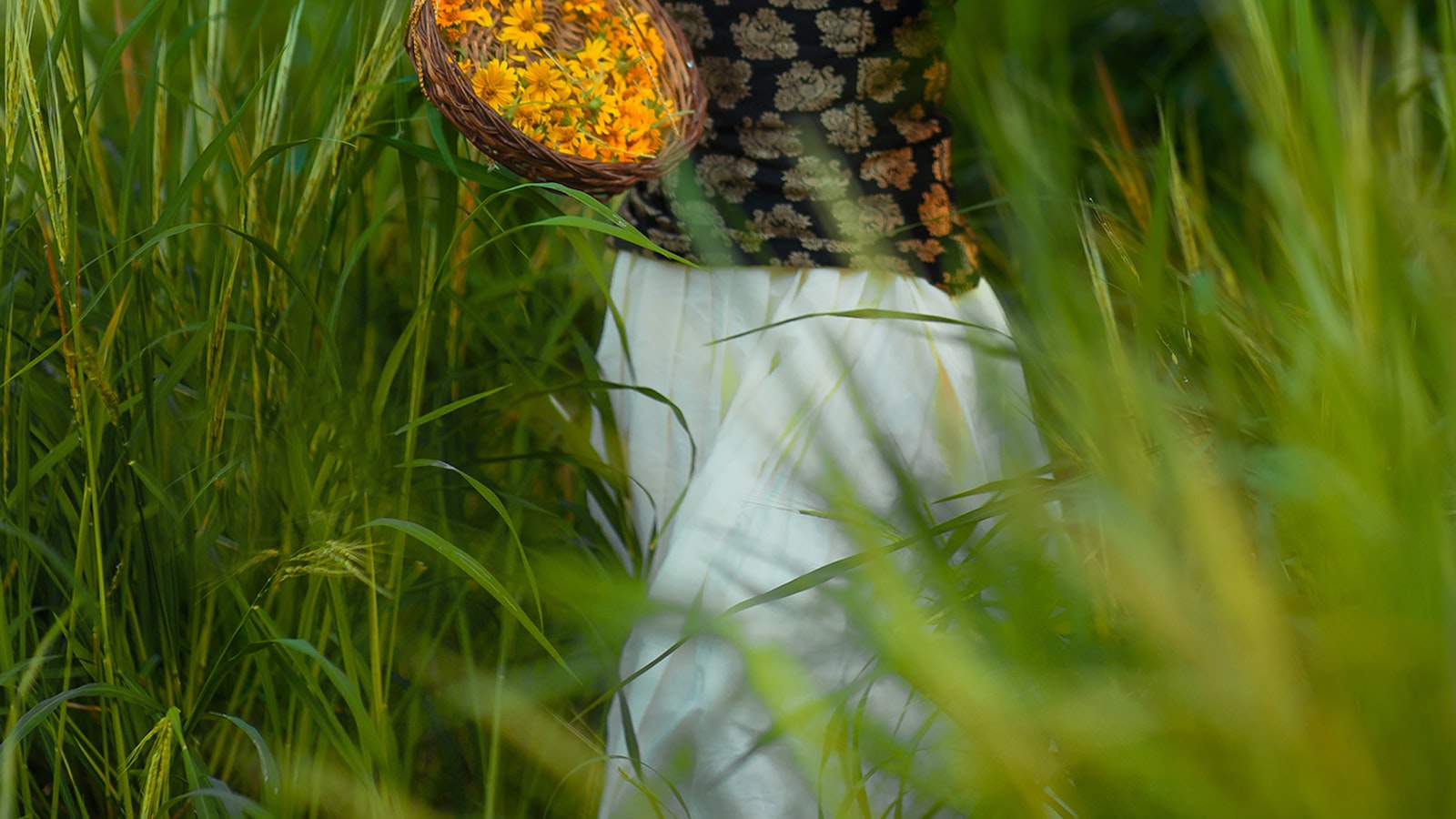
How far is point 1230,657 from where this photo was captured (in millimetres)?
258

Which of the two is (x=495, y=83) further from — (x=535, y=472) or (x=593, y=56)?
(x=535, y=472)

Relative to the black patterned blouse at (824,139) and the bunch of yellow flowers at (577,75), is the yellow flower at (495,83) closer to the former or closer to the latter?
the bunch of yellow flowers at (577,75)

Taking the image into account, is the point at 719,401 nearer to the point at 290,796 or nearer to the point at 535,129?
the point at 535,129

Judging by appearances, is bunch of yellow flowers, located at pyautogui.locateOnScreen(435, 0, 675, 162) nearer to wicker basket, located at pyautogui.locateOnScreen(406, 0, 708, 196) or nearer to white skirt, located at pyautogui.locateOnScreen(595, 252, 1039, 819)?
wicker basket, located at pyautogui.locateOnScreen(406, 0, 708, 196)

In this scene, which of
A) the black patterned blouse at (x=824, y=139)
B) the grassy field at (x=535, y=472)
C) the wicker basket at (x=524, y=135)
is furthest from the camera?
the black patterned blouse at (x=824, y=139)

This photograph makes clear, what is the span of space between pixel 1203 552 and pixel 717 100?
1.95ft

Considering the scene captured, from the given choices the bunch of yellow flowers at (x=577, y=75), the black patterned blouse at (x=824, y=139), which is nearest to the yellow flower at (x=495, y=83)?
the bunch of yellow flowers at (x=577, y=75)

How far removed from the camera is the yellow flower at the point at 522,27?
719mm

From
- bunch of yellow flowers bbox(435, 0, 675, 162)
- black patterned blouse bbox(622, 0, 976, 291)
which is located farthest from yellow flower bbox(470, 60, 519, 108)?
black patterned blouse bbox(622, 0, 976, 291)

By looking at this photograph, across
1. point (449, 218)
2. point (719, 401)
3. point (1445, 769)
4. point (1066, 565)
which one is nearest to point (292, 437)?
point (449, 218)

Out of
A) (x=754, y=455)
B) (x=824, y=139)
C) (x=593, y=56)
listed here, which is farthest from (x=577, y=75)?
(x=754, y=455)

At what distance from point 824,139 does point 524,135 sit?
22cm

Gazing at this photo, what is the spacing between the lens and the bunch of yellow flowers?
0.69 meters

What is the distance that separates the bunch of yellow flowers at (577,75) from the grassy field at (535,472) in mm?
53
